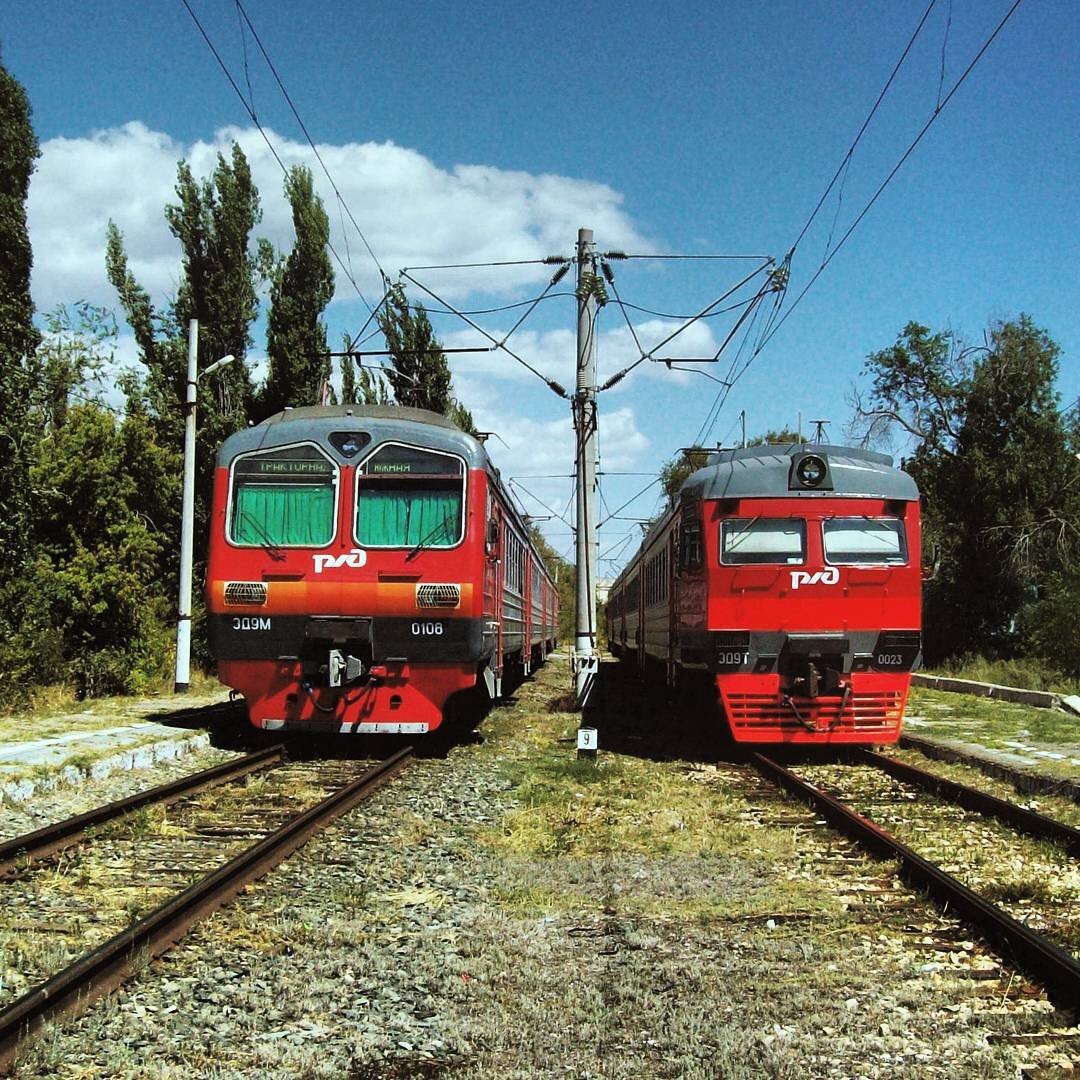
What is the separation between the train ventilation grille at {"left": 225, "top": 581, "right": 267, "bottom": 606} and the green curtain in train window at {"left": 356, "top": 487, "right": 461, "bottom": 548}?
1100 mm

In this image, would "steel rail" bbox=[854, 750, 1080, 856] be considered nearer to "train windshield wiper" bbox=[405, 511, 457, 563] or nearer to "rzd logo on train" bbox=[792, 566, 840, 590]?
"rzd logo on train" bbox=[792, 566, 840, 590]

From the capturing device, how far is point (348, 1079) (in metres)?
3.56

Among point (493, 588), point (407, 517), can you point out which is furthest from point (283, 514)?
point (493, 588)

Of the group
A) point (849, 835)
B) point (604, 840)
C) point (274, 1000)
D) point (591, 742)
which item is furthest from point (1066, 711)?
point (274, 1000)

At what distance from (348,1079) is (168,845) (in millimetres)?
3867

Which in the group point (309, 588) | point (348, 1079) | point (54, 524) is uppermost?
point (54, 524)

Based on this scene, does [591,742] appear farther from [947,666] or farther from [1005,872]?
[947,666]

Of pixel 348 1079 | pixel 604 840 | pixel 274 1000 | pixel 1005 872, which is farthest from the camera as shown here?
pixel 604 840

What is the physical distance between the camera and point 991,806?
837 cm

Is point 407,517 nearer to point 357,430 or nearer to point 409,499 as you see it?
point 409,499

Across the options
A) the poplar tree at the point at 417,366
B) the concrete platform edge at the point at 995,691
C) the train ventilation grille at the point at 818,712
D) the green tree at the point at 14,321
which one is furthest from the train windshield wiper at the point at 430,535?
the poplar tree at the point at 417,366

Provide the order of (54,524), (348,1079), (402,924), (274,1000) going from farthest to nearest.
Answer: (54,524), (402,924), (274,1000), (348,1079)

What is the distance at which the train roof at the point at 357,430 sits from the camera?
11172 mm

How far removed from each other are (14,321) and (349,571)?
27.5 ft
